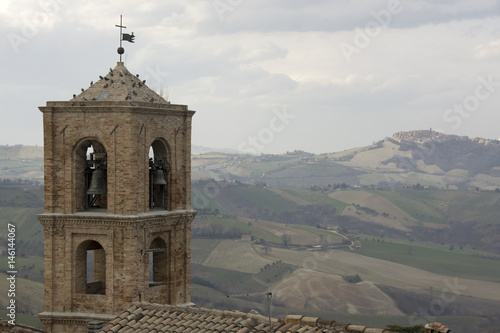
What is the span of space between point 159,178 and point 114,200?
1.94m

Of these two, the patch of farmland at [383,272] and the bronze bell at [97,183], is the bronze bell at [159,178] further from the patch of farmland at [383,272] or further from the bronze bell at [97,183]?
the patch of farmland at [383,272]

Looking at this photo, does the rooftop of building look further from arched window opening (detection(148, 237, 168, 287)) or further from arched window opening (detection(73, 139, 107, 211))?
arched window opening (detection(148, 237, 168, 287))

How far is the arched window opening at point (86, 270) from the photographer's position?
25.6m

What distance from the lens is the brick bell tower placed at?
24.7 meters

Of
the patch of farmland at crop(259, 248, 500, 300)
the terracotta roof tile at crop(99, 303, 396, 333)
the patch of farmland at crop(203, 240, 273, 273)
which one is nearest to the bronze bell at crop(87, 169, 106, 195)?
the terracotta roof tile at crop(99, 303, 396, 333)

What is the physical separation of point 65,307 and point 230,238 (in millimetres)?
151357

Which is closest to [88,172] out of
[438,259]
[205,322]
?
[205,322]

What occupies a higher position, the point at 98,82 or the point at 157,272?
the point at 98,82

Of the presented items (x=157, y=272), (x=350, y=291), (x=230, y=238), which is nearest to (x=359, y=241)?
(x=230, y=238)

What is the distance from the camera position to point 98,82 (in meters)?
26.1

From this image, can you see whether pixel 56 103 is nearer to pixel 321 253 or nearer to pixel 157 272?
pixel 157 272

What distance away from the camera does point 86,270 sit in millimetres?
26016

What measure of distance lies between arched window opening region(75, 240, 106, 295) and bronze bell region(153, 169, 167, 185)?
9.65ft

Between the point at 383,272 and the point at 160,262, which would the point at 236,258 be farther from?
the point at 160,262
